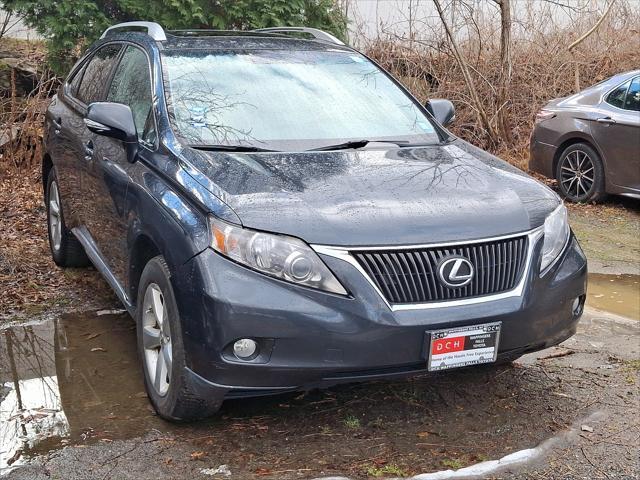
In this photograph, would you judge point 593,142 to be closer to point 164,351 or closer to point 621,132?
point 621,132

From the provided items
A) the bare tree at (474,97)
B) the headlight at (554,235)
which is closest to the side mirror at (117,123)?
the headlight at (554,235)

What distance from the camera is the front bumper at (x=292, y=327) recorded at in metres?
3.05

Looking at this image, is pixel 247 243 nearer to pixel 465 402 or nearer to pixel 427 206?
pixel 427 206

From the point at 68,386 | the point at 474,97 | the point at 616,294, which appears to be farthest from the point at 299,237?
the point at 474,97

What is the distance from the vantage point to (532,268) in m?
3.40

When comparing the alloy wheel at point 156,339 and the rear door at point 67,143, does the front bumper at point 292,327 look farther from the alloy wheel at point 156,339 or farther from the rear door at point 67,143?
the rear door at point 67,143

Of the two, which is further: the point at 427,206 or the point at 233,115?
the point at 233,115

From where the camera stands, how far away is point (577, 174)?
877 cm

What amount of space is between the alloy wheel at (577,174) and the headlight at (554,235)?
Result: 521 centimetres

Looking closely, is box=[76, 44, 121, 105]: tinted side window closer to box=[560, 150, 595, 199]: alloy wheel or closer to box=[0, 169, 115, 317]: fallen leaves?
box=[0, 169, 115, 317]: fallen leaves

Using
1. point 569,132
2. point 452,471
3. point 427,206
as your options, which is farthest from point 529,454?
point 569,132

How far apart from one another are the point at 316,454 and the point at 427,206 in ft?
3.63

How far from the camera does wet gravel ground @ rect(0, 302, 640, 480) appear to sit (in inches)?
127

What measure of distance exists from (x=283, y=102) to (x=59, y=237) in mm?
2293
